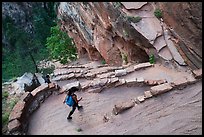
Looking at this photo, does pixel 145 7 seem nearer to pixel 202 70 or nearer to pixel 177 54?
pixel 177 54

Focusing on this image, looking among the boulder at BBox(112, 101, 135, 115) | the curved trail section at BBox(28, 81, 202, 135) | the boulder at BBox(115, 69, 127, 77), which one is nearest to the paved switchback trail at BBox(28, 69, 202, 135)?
the curved trail section at BBox(28, 81, 202, 135)

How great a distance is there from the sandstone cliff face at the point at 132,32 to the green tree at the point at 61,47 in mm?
3076

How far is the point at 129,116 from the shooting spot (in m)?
8.78

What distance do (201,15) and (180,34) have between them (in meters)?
1.03

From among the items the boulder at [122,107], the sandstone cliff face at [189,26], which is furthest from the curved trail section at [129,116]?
the sandstone cliff face at [189,26]

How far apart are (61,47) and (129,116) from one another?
11.9 metres

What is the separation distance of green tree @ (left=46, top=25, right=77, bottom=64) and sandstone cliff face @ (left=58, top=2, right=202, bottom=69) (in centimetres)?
308

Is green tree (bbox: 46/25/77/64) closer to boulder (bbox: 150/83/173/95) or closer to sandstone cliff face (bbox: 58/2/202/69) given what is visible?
sandstone cliff face (bbox: 58/2/202/69)

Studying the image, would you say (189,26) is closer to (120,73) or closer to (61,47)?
(120,73)

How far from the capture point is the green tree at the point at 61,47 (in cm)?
1969

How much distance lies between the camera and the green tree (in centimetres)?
1969

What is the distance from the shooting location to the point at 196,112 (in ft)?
27.5

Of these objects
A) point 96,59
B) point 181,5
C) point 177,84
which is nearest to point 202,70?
point 177,84

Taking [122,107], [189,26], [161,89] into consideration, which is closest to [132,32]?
[189,26]
